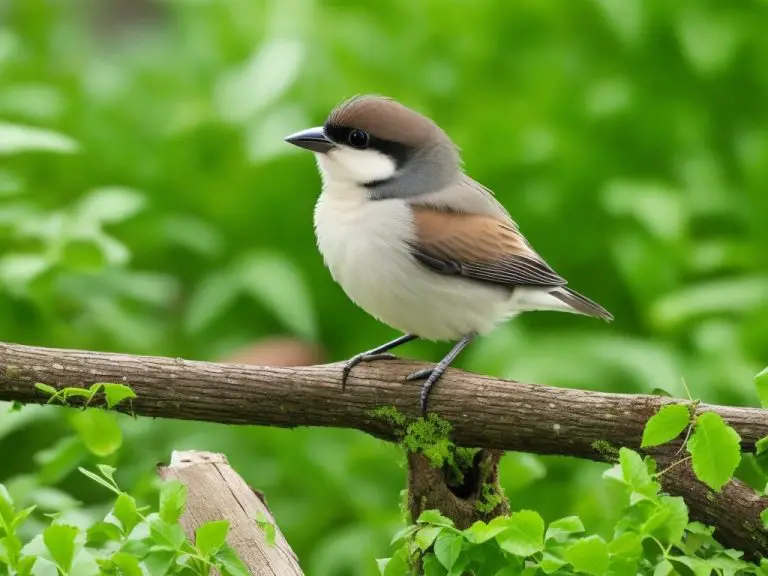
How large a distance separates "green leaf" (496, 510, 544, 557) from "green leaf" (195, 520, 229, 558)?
0.42 metres

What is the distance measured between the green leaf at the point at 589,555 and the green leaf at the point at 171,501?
59cm

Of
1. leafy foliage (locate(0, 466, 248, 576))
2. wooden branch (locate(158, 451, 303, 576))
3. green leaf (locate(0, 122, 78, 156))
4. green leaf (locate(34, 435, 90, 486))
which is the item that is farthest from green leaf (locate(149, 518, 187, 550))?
green leaf (locate(0, 122, 78, 156))

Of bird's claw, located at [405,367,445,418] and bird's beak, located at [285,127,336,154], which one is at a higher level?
bird's beak, located at [285,127,336,154]

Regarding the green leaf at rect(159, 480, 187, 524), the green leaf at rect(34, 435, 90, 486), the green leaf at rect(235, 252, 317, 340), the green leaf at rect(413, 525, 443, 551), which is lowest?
the green leaf at rect(235, 252, 317, 340)

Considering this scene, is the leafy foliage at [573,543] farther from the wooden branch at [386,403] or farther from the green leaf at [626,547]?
the wooden branch at [386,403]

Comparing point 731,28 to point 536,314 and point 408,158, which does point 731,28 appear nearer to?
point 536,314

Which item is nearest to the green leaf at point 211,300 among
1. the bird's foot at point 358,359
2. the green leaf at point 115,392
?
the bird's foot at point 358,359

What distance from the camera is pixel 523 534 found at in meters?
1.89

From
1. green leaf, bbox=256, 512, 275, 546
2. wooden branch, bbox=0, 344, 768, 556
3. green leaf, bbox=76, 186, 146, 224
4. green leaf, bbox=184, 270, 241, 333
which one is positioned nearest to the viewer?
green leaf, bbox=256, 512, 275, 546

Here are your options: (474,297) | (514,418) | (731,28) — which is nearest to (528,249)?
(474,297)

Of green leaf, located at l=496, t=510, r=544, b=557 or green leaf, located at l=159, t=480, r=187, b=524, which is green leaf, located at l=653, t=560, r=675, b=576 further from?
green leaf, located at l=159, t=480, r=187, b=524

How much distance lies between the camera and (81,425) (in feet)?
7.57

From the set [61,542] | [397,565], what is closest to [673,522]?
[397,565]

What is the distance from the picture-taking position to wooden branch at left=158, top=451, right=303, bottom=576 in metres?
2.26
